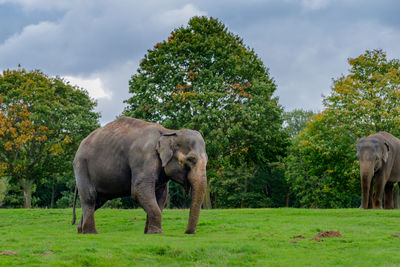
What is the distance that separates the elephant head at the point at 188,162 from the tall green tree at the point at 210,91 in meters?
16.9

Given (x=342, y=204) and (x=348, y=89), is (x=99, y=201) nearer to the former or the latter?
(x=348, y=89)

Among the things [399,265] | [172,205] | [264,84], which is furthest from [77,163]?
[172,205]

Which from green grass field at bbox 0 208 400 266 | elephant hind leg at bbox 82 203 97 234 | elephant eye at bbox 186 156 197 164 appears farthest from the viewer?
elephant hind leg at bbox 82 203 97 234

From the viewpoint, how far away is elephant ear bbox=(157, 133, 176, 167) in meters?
13.6

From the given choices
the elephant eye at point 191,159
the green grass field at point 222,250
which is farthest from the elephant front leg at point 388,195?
the elephant eye at point 191,159

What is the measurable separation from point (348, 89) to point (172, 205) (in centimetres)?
4689

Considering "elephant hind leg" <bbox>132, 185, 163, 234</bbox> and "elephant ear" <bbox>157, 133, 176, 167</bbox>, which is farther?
"elephant ear" <bbox>157, 133, 176, 167</bbox>

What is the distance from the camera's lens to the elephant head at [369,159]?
79.5ft

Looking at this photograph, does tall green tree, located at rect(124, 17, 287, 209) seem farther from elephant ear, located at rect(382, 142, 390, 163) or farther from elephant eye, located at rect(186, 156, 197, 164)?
elephant eye, located at rect(186, 156, 197, 164)

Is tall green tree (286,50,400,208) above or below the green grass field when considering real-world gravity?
above

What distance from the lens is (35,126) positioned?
123 feet

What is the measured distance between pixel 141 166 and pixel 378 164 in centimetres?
1570

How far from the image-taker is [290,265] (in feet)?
32.1

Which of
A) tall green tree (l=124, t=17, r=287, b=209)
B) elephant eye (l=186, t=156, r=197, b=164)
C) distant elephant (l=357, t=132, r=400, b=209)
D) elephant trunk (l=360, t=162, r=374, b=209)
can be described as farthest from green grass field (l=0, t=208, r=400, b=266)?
tall green tree (l=124, t=17, r=287, b=209)
